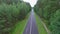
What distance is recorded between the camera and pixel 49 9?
33000 millimetres

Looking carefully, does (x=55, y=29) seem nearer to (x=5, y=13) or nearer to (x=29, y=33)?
(x=29, y=33)

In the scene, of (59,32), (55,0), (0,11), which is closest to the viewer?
(59,32)

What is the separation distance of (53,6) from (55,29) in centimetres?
1228

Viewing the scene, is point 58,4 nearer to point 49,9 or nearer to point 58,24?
point 49,9

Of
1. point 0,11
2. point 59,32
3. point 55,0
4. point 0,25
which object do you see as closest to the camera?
point 59,32

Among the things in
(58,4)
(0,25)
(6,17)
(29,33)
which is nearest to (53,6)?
(58,4)

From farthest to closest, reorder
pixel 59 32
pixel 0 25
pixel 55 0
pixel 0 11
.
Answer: pixel 55 0 → pixel 0 11 → pixel 0 25 → pixel 59 32

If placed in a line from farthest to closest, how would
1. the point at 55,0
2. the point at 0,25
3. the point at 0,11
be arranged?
the point at 55,0 → the point at 0,11 → the point at 0,25

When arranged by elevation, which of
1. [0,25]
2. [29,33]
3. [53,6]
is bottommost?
[29,33]

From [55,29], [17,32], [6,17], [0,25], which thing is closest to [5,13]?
[6,17]

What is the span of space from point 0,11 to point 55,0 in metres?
10.5

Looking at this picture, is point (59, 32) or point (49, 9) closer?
point (59, 32)

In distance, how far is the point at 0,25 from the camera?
26.0m

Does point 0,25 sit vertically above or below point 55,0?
below
